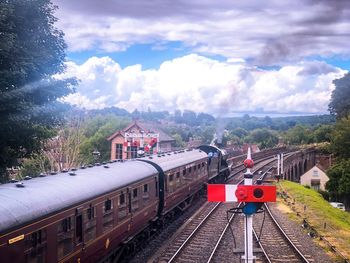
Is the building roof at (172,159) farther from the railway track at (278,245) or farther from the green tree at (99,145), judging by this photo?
the green tree at (99,145)

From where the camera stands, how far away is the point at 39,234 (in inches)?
366

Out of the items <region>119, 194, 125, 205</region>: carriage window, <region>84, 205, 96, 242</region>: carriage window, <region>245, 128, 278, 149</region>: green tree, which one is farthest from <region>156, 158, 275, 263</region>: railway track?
<region>245, 128, 278, 149</region>: green tree

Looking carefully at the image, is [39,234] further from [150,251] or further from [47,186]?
[150,251]

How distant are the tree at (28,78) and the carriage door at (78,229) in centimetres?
678

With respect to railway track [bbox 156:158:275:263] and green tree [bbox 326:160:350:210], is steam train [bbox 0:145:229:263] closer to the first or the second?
railway track [bbox 156:158:275:263]

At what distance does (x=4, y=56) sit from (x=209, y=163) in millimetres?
18318

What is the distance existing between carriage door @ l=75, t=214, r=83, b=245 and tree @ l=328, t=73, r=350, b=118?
257 feet

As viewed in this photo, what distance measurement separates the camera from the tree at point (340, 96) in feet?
278

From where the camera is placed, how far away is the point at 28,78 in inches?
722

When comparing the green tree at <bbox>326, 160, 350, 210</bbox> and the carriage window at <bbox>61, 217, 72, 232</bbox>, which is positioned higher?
the carriage window at <bbox>61, 217, 72, 232</bbox>

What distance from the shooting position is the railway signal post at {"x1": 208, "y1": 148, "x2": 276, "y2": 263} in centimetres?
630

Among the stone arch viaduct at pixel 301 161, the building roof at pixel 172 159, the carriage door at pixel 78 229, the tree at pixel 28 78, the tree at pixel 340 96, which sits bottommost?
the stone arch viaduct at pixel 301 161

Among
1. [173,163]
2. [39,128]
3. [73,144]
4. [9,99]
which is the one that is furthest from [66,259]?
[73,144]

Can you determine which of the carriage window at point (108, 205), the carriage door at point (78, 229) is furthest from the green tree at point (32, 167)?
the carriage door at point (78, 229)
